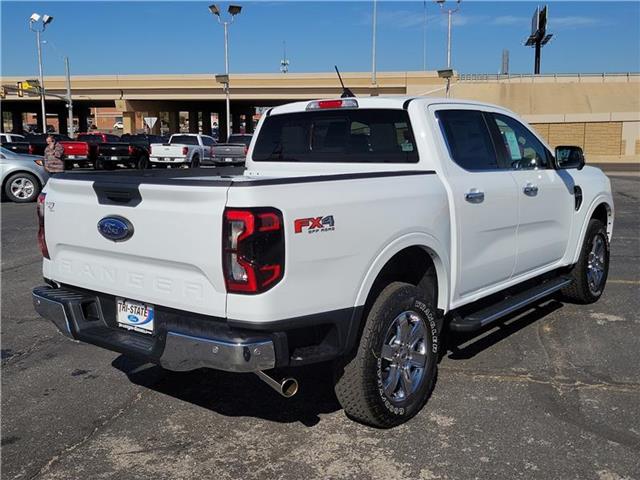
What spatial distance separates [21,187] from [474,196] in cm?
1472

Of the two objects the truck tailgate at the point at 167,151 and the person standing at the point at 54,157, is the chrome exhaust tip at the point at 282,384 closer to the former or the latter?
the person standing at the point at 54,157

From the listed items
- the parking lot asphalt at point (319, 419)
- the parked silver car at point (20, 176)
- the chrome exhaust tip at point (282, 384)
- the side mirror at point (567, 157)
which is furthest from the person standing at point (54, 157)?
the chrome exhaust tip at point (282, 384)

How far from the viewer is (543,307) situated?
6535 millimetres

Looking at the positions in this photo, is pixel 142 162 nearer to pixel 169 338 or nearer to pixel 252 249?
pixel 169 338

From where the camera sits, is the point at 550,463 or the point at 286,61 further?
the point at 286,61

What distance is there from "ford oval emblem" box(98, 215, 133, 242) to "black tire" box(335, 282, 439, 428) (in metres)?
1.38

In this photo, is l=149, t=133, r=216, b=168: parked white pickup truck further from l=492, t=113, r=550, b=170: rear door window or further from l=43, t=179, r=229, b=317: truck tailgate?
l=43, t=179, r=229, b=317: truck tailgate

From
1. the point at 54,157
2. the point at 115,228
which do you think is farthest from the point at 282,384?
the point at 54,157

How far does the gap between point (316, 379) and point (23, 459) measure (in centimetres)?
197

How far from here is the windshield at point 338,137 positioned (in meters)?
4.55

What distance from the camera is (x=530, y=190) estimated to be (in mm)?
5098

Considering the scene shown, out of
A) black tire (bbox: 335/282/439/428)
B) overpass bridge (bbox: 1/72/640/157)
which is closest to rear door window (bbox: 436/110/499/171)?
black tire (bbox: 335/282/439/428)

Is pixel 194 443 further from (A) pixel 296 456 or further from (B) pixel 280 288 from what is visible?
(B) pixel 280 288

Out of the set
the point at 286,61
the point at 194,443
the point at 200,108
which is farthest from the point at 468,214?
the point at 286,61
